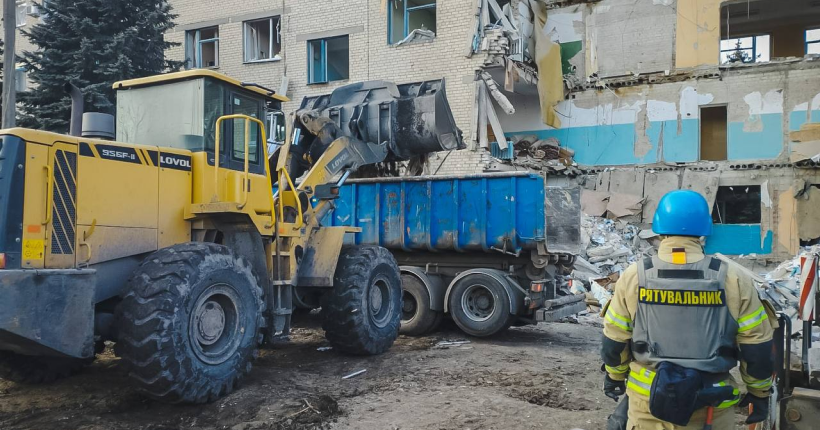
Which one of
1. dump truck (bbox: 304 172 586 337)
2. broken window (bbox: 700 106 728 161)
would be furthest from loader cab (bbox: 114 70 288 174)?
broken window (bbox: 700 106 728 161)

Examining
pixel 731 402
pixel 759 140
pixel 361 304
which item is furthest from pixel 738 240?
pixel 731 402

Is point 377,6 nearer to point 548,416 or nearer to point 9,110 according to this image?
point 9,110

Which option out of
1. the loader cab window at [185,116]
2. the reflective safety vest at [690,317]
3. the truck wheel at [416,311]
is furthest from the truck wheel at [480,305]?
the reflective safety vest at [690,317]

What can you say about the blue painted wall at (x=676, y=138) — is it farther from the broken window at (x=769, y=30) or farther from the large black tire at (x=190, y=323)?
the large black tire at (x=190, y=323)

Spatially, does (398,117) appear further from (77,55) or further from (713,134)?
(713,134)

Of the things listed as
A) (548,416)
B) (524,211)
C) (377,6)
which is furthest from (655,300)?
(377,6)

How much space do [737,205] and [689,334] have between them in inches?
662

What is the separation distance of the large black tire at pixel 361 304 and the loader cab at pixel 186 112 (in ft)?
5.91

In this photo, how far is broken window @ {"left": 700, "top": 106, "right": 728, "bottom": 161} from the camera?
18.7 meters

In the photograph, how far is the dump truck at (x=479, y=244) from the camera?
9.60 metres

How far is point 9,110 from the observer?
382 inches

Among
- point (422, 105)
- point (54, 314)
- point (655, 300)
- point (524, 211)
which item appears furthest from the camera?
point (524, 211)

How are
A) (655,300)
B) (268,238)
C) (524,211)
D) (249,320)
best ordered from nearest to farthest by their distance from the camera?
(655,300) → (249,320) → (268,238) → (524,211)

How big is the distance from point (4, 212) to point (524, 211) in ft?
22.2
